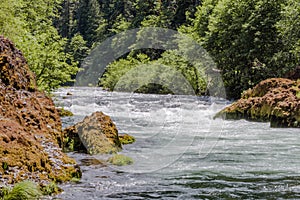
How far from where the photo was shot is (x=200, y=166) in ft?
35.8

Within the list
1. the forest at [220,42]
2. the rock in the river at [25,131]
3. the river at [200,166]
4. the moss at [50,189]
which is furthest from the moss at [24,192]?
the forest at [220,42]

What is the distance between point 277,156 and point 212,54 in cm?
2718

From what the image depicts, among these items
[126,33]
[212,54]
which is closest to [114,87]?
[212,54]

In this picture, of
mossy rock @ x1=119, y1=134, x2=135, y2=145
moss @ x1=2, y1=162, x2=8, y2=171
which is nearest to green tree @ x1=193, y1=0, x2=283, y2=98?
mossy rock @ x1=119, y1=134, x2=135, y2=145

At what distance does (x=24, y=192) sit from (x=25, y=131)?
92.1 inches

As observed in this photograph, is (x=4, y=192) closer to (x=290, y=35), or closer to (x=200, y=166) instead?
(x=200, y=166)

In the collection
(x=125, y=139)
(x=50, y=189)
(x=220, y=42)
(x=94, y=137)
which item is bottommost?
(x=50, y=189)

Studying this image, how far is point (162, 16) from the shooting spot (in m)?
71.4

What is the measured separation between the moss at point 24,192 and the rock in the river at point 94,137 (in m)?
4.95

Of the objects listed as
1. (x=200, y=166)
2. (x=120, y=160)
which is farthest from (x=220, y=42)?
(x=120, y=160)

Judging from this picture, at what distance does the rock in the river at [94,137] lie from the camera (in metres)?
12.4

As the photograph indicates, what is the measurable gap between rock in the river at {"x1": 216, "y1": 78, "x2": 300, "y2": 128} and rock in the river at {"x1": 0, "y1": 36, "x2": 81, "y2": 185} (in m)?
11.5

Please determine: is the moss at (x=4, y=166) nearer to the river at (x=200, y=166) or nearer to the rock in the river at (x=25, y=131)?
the rock in the river at (x=25, y=131)

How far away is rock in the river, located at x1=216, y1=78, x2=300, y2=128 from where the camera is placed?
60.7ft
